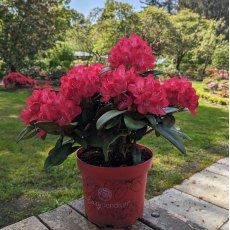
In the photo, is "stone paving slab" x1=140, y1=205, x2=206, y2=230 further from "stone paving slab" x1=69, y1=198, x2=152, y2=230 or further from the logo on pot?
the logo on pot

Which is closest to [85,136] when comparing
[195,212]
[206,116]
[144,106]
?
[144,106]

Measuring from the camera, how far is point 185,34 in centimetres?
1582

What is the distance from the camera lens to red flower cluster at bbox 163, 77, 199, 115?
4.34 feet

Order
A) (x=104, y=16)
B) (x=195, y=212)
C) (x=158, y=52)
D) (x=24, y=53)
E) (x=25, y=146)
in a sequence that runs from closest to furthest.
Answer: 1. (x=195, y=212)
2. (x=25, y=146)
3. (x=24, y=53)
4. (x=104, y=16)
5. (x=158, y=52)

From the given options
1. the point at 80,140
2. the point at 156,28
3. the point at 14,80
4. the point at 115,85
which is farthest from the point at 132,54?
the point at 156,28

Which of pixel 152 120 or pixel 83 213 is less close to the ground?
pixel 152 120

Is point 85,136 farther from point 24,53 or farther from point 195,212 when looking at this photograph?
point 24,53

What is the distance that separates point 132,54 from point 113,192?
0.61 meters

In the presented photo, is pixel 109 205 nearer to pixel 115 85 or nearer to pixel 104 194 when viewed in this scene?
pixel 104 194

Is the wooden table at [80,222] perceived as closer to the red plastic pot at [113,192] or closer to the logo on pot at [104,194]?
the red plastic pot at [113,192]

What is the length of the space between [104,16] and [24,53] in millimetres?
4199

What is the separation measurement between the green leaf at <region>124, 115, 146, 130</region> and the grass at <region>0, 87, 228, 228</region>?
4.25 feet

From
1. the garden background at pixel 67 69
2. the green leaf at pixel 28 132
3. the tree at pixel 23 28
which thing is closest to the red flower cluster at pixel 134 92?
the green leaf at pixel 28 132

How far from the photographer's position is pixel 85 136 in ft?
4.28
